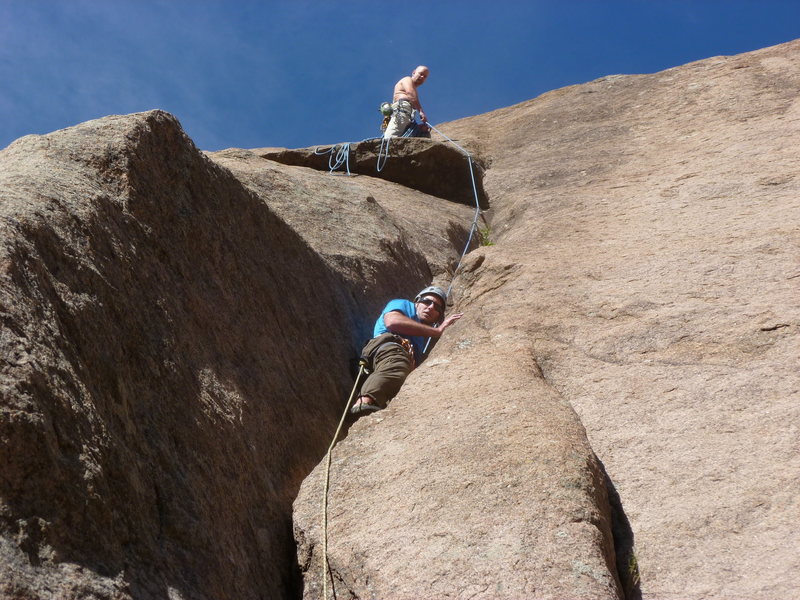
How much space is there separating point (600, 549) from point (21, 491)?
2284 millimetres

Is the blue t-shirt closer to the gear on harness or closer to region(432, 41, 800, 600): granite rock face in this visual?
region(432, 41, 800, 600): granite rock face

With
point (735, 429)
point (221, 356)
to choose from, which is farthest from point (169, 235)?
point (735, 429)

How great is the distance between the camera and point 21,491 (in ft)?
9.86

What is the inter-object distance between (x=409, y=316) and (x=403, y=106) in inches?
243

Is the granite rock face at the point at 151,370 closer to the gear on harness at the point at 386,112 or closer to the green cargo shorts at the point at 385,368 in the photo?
the green cargo shorts at the point at 385,368

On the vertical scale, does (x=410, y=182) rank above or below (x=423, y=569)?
above

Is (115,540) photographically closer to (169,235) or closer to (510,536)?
(510,536)

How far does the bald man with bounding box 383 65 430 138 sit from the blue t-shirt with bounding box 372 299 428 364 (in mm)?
5507

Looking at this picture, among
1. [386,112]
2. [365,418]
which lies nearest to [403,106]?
[386,112]

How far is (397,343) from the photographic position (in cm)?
650

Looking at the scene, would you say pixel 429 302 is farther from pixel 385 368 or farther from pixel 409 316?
pixel 385 368

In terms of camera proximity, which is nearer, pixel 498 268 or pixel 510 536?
pixel 510 536

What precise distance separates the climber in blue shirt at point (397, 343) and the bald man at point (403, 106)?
5471mm

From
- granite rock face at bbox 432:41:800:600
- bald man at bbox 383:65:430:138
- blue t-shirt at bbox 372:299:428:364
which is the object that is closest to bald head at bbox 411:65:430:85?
bald man at bbox 383:65:430:138
